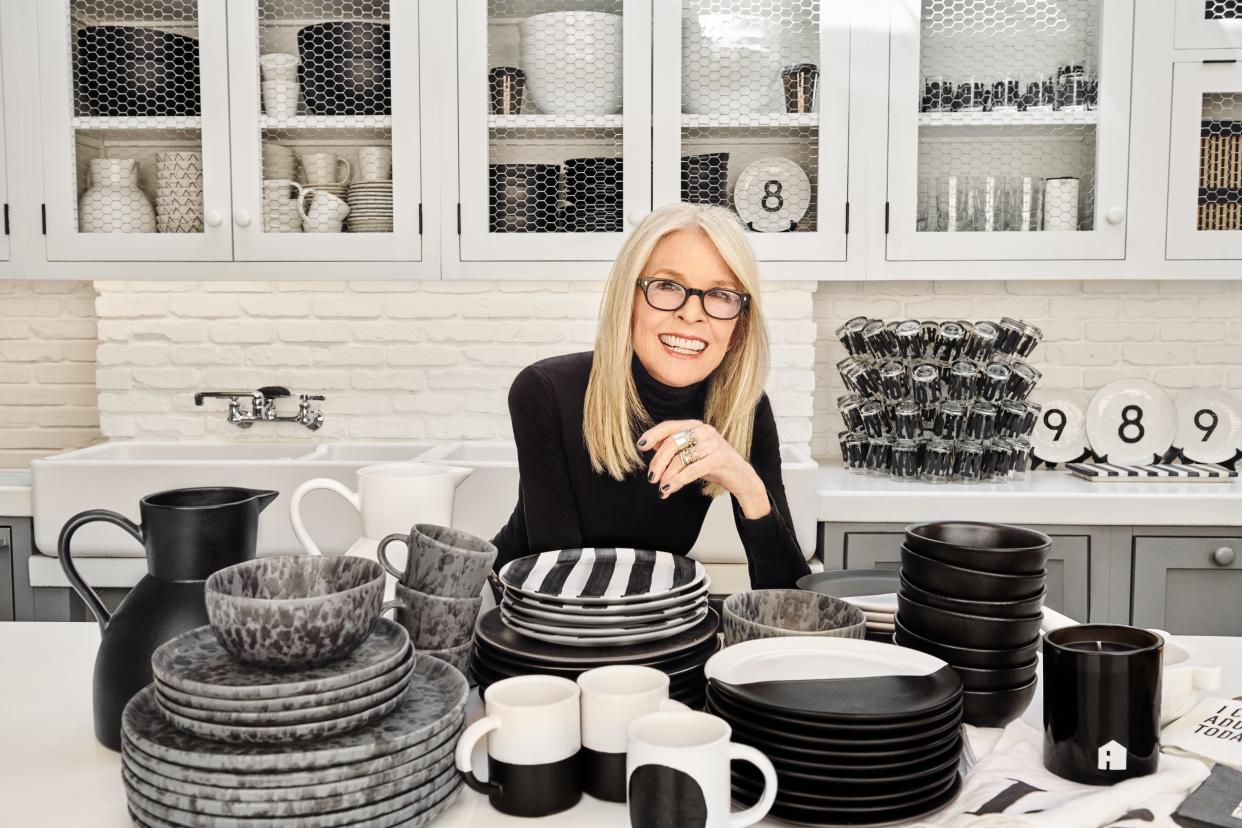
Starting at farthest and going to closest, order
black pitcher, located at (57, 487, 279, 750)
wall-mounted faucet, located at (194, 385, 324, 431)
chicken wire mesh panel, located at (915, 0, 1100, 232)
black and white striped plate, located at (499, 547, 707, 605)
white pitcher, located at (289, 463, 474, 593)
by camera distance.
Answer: wall-mounted faucet, located at (194, 385, 324, 431)
chicken wire mesh panel, located at (915, 0, 1100, 232)
white pitcher, located at (289, 463, 474, 593)
black and white striped plate, located at (499, 547, 707, 605)
black pitcher, located at (57, 487, 279, 750)

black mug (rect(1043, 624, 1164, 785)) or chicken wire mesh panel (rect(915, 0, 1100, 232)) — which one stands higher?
chicken wire mesh panel (rect(915, 0, 1100, 232))

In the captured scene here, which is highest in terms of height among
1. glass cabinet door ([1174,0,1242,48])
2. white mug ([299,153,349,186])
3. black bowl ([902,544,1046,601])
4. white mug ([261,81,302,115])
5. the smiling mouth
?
glass cabinet door ([1174,0,1242,48])

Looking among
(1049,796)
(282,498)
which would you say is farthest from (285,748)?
(282,498)

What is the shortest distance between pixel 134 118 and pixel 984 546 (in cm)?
253

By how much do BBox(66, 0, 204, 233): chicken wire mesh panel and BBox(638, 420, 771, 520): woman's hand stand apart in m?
1.76

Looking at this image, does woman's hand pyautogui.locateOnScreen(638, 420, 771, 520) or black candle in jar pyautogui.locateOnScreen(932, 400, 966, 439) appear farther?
black candle in jar pyautogui.locateOnScreen(932, 400, 966, 439)

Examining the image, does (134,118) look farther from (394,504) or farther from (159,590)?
(159,590)

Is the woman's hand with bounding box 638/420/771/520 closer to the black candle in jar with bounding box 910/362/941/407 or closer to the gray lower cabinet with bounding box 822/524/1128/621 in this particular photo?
the gray lower cabinet with bounding box 822/524/1128/621

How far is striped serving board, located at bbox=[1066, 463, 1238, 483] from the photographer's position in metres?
2.54

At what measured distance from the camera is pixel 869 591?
4.23 feet

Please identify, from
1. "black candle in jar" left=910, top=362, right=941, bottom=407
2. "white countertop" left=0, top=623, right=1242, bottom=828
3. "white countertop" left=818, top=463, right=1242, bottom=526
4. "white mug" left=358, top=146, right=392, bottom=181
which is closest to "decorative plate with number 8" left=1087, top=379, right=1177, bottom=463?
"white countertop" left=818, top=463, right=1242, bottom=526

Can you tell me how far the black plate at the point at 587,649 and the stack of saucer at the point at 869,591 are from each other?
0.73ft

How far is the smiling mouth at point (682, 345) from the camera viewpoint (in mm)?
1706

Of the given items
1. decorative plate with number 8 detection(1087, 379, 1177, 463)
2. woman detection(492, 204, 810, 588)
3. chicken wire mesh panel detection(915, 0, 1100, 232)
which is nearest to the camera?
woman detection(492, 204, 810, 588)
